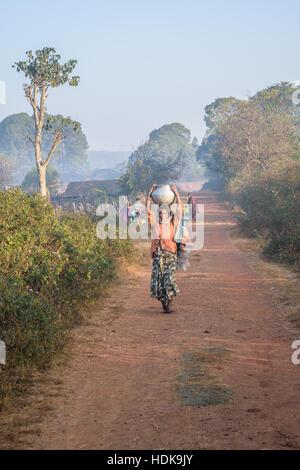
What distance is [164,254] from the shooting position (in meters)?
8.41

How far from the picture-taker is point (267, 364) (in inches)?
218

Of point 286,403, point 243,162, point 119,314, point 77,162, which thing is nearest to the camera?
point 286,403

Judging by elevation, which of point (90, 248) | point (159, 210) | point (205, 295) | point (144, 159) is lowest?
point (205, 295)

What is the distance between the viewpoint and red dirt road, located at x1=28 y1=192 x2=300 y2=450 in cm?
383

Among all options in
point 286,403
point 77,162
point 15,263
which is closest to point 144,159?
point 15,263

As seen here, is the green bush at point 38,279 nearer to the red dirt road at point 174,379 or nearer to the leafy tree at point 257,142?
the red dirt road at point 174,379

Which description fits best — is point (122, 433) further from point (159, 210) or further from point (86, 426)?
point (159, 210)

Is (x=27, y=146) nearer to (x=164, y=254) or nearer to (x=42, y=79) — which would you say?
(x=42, y=79)

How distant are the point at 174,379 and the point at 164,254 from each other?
3.48 m

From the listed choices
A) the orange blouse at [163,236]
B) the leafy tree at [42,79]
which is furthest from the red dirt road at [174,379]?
the leafy tree at [42,79]

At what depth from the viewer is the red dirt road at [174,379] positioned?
12.6 feet

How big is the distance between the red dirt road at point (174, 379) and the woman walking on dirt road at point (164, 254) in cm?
35

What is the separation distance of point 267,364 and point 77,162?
128 meters

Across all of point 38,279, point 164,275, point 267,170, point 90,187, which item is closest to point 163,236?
point 164,275
